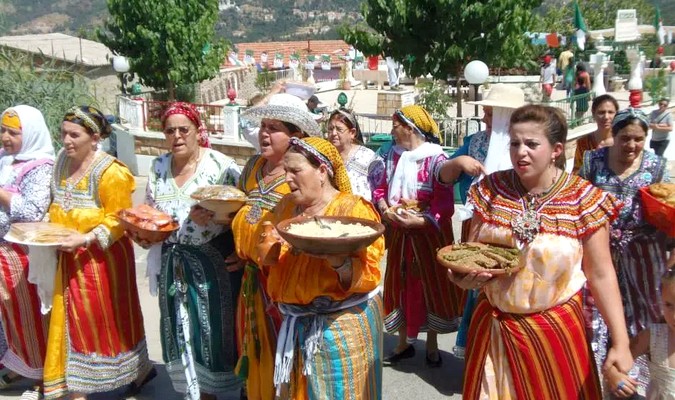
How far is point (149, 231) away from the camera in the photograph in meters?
3.72

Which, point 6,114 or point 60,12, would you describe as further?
point 60,12

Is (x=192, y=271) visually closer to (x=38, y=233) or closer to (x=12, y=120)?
(x=38, y=233)

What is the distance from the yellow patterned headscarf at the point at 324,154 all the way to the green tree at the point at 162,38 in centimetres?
1513

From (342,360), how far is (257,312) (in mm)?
772

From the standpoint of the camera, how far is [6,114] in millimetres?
4438

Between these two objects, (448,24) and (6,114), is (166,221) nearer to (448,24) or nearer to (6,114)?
(6,114)

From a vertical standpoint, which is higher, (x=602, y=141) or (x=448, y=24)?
(x=448, y=24)

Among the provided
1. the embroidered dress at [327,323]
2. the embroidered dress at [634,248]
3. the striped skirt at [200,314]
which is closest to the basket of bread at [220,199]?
the striped skirt at [200,314]

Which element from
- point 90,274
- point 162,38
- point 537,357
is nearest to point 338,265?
point 537,357

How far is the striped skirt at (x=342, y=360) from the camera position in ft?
10.7

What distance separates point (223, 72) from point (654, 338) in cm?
2991

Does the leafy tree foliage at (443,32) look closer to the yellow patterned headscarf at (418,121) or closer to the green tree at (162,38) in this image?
the yellow patterned headscarf at (418,121)

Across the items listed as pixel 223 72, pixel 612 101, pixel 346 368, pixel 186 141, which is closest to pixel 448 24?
pixel 612 101

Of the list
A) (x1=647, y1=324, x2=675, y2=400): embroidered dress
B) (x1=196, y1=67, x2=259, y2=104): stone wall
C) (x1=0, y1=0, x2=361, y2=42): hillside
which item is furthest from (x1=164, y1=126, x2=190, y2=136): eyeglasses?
(x1=0, y1=0, x2=361, y2=42): hillside
